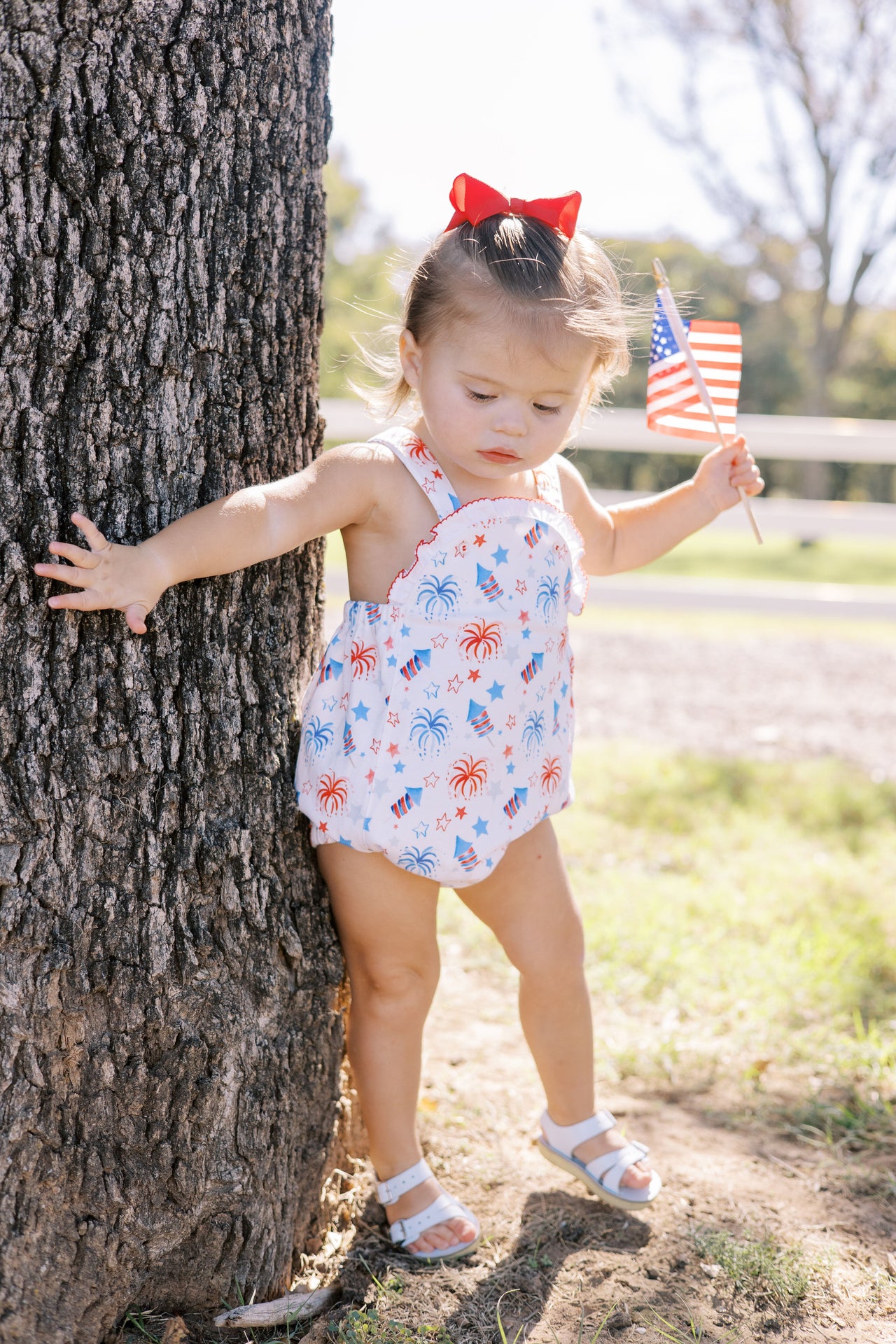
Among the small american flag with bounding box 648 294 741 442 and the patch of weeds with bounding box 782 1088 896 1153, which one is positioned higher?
the small american flag with bounding box 648 294 741 442

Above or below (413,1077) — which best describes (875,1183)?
below

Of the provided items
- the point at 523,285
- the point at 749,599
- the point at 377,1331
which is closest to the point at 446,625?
the point at 523,285

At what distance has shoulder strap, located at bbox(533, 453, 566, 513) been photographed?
2.06m

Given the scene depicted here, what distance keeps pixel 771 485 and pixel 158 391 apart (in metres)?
21.1

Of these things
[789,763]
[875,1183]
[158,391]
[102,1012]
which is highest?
[158,391]

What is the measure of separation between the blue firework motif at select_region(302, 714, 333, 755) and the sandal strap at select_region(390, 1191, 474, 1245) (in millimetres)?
884

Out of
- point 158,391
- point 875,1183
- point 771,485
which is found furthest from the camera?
point 771,485

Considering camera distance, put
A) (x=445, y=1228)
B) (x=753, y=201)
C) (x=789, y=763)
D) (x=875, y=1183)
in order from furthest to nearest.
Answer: (x=753, y=201) → (x=789, y=763) → (x=875, y=1183) → (x=445, y=1228)

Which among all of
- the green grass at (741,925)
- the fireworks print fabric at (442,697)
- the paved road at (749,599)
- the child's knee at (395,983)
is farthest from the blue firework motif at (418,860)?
the paved road at (749,599)

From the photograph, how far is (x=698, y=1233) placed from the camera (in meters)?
2.07

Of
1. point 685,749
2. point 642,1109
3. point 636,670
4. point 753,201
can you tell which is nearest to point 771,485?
point 753,201

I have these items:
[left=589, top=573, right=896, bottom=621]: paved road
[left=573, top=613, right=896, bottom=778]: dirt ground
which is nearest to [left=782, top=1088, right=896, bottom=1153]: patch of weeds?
[left=573, top=613, right=896, bottom=778]: dirt ground

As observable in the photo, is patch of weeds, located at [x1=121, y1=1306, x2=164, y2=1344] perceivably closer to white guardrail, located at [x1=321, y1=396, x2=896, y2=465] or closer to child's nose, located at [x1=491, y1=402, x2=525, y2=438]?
child's nose, located at [x1=491, y1=402, x2=525, y2=438]

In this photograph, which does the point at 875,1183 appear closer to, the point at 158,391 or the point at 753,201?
the point at 158,391
